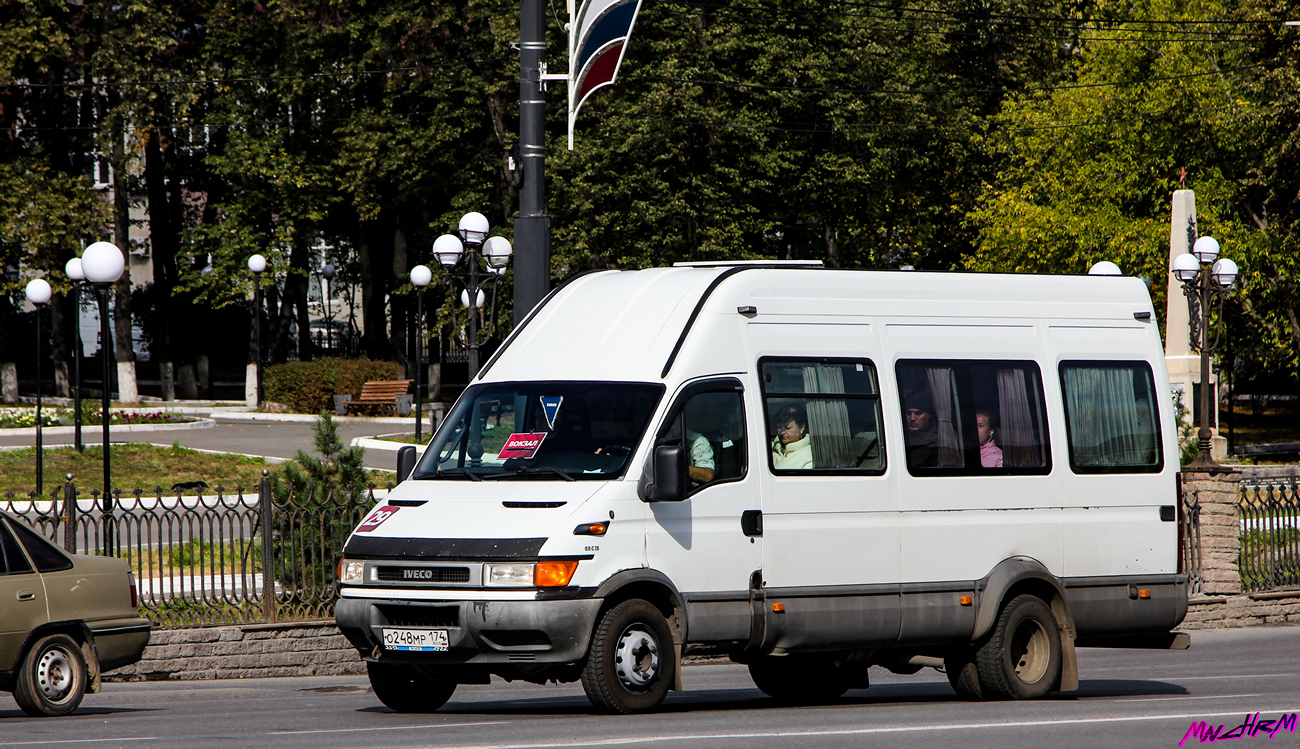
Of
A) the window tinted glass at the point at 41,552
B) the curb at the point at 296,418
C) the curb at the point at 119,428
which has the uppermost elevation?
the curb at the point at 296,418

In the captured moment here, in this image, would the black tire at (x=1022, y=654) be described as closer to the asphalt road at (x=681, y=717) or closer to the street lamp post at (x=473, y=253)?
the asphalt road at (x=681, y=717)

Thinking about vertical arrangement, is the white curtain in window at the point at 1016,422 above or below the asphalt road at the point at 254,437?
below

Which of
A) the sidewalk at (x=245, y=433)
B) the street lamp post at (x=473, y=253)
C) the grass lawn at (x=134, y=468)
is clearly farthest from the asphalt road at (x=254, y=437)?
the street lamp post at (x=473, y=253)

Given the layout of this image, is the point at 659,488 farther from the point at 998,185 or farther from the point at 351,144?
the point at 998,185

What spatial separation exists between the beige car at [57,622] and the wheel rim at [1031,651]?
6425mm

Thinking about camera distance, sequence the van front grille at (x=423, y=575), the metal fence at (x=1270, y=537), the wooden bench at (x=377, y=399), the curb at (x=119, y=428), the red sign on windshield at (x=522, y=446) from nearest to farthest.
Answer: the van front grille at (x=423, y=575)
the red sign on windshield at (x=522, y=446)
the metal fence at (x=1270, y=537)
the curb at (x=119, y=428)
the wooden bench at (x=377, y=399)

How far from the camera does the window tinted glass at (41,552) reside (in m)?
11.3

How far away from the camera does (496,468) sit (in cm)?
1027

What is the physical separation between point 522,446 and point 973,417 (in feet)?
11.4

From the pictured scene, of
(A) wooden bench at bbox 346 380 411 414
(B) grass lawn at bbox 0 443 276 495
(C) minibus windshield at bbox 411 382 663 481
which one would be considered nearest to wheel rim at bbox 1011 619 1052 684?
(C) minibus windshield at bbox 411 382 663 481

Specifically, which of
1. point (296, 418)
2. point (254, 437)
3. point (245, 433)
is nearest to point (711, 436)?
point (254, 437)

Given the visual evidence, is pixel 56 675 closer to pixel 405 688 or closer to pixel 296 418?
pixel 405 688

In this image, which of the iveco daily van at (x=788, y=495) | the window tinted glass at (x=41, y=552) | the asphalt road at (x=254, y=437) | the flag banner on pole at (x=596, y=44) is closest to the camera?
the iveco daily van at (x=788, y=495)

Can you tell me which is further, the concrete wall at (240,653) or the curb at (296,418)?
the curb at (296,418)
